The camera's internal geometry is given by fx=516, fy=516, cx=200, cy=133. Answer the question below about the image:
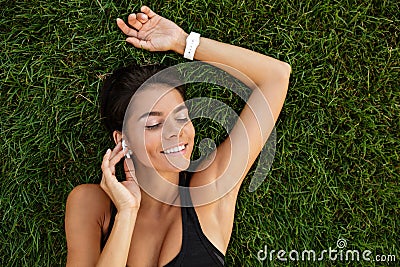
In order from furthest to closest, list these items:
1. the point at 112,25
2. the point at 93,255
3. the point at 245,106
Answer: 1. the point at 112,25
2. the point at 245,106
3. the point at 93,255

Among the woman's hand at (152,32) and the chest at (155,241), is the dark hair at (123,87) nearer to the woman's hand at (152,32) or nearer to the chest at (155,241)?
the woman's hand at (152,32)

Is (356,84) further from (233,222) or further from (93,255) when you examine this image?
(93,255)

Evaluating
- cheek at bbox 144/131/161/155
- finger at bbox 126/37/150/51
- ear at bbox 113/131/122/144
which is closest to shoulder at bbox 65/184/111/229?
ear at bbox 113/131/122/144

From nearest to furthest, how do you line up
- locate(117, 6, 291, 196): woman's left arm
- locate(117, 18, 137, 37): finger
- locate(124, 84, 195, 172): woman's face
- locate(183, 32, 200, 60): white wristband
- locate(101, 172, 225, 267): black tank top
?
1. locate(124, 84, 195, 172): woman's face
2. locate(101, 172, 225, 267): black tank top
3. locate(117, 6, 291, 196): woman's left arm
4. locate(183, 32, 200, 60): white wristband
5. locate(117, 18, 137, 37): finger

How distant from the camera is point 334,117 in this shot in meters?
3.45

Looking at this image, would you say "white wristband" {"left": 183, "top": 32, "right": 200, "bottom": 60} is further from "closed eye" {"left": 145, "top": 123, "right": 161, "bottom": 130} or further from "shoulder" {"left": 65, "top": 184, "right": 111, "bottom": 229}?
"shoulder" {"left": 65, "top": 184, "right": 111, "bottom": 229}

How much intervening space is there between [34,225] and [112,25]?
1.43 metres

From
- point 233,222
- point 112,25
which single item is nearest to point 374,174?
point 233,222

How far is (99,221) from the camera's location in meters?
3.02

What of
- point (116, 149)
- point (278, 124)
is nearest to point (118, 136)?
point (116, 149)

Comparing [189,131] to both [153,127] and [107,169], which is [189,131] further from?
[107,169]

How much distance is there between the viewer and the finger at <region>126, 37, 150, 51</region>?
3319mm

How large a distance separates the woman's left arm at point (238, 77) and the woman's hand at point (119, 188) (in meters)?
0.38

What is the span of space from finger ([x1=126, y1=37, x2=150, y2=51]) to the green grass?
0.07 m
